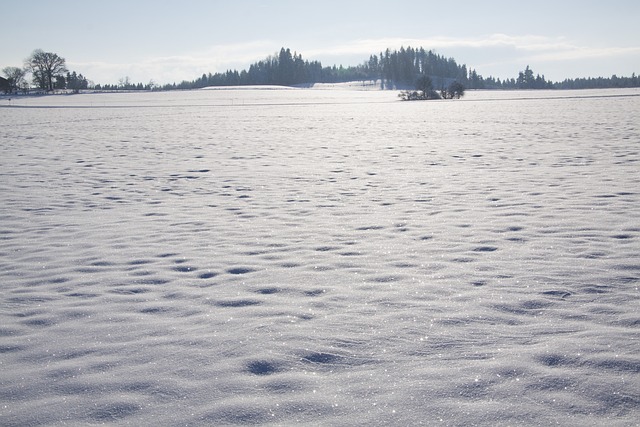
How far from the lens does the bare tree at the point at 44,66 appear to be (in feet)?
310

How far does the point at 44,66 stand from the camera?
312ft

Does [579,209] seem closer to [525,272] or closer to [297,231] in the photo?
[525,272]

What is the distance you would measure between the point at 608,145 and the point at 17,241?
13436mm

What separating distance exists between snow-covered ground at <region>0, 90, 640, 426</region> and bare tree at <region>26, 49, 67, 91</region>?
101 m

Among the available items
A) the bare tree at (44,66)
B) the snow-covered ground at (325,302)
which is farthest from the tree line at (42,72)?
the snow-covered ground at (325,302)

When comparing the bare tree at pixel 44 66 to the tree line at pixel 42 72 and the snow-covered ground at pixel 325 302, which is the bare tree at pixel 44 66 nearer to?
the tree line at pixel 42 72

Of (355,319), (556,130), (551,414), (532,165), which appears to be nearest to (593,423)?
(551,414)

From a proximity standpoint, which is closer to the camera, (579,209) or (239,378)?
(239,378)

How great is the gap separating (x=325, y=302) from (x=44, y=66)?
109m

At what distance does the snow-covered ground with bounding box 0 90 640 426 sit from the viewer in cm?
264

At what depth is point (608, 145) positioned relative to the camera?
13.2 metres

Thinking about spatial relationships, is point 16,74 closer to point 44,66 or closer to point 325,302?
point 44,66

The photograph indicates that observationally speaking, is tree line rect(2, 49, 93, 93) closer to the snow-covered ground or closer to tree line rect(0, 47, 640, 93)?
tree line rect(0, 47, 640, 93)

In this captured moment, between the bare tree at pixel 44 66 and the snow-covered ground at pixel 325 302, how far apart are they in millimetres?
100786
